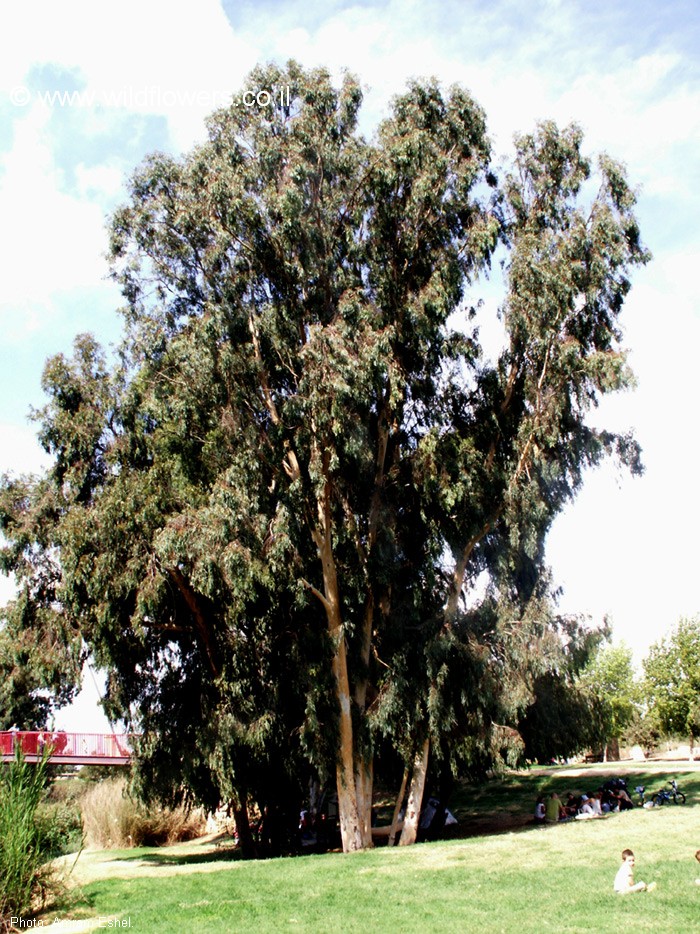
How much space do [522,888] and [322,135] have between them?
16.4m

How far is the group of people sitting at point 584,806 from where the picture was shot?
2153 centimetres

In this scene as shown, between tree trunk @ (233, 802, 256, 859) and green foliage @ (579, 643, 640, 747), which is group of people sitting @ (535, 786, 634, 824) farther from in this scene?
green foliage @ (579, 643, 640, 747)

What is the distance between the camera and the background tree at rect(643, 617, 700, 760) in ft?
125

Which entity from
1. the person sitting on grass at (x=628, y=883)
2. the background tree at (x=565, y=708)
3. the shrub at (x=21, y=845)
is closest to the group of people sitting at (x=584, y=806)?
the background tree at (x=565, y=708)

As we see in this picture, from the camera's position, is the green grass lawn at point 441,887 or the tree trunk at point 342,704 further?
the tree trunk at point 342,704

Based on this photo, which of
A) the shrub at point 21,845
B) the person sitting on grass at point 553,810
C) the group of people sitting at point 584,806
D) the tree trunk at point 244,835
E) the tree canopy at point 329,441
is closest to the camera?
the shrub at point 21,845

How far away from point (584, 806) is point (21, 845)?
15667mm

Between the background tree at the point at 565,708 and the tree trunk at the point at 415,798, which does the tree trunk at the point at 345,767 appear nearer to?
the tree trunk at the point at 415,798

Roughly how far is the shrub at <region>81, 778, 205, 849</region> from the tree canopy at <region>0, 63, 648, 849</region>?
5.18 metres

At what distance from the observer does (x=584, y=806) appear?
2164 centimetres

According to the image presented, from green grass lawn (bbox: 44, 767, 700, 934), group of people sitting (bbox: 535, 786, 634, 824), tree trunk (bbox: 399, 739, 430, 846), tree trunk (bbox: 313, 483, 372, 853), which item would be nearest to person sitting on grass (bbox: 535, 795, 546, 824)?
group of people sitting (bbox: 535, 786, 634, 824)

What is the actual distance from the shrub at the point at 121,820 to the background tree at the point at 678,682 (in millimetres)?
22966

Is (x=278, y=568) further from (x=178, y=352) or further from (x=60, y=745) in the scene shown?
(x=60, y=745)

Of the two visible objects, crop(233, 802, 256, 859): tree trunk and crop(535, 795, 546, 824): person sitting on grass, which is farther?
crop(535, 795, 546, 824): person sitting on grass
